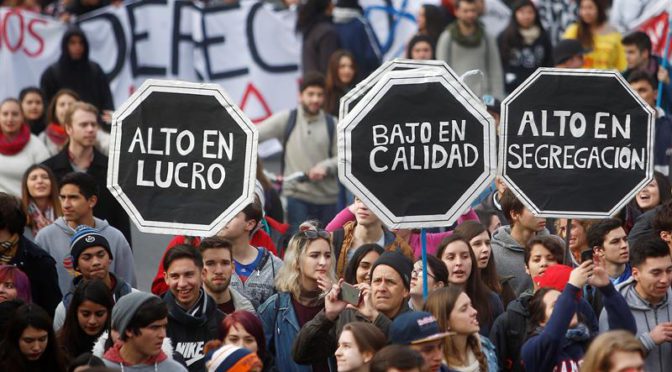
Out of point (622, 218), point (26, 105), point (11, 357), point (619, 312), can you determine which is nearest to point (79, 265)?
point (11, 357)

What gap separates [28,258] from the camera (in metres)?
10.6

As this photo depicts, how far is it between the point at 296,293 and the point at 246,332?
43.1 inches

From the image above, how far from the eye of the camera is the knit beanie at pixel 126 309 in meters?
8.77

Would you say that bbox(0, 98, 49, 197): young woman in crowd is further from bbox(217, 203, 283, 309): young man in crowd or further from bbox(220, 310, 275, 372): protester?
bbox(220, 310, 275, 372): protester

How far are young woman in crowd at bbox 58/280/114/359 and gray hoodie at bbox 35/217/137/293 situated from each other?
53.0 inches

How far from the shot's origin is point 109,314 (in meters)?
9.77

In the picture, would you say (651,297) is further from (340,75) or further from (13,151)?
(340,75)

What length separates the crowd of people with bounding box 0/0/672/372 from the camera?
8.82 meters

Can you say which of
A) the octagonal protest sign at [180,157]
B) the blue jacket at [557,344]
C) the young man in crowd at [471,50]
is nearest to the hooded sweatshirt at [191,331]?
the octagonal protest sign at [180,157]

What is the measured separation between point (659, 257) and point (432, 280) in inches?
49.6

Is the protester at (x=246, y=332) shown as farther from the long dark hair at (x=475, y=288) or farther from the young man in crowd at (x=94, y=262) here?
the long dark hair at (x=475, y=288)

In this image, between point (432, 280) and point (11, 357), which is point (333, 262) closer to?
point (432, 280)

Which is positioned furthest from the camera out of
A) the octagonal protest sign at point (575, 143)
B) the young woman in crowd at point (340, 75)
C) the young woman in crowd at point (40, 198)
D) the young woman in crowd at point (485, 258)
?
the young woman in crowd at point (340, 75)

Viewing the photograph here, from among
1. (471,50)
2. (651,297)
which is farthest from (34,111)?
(651,297)
